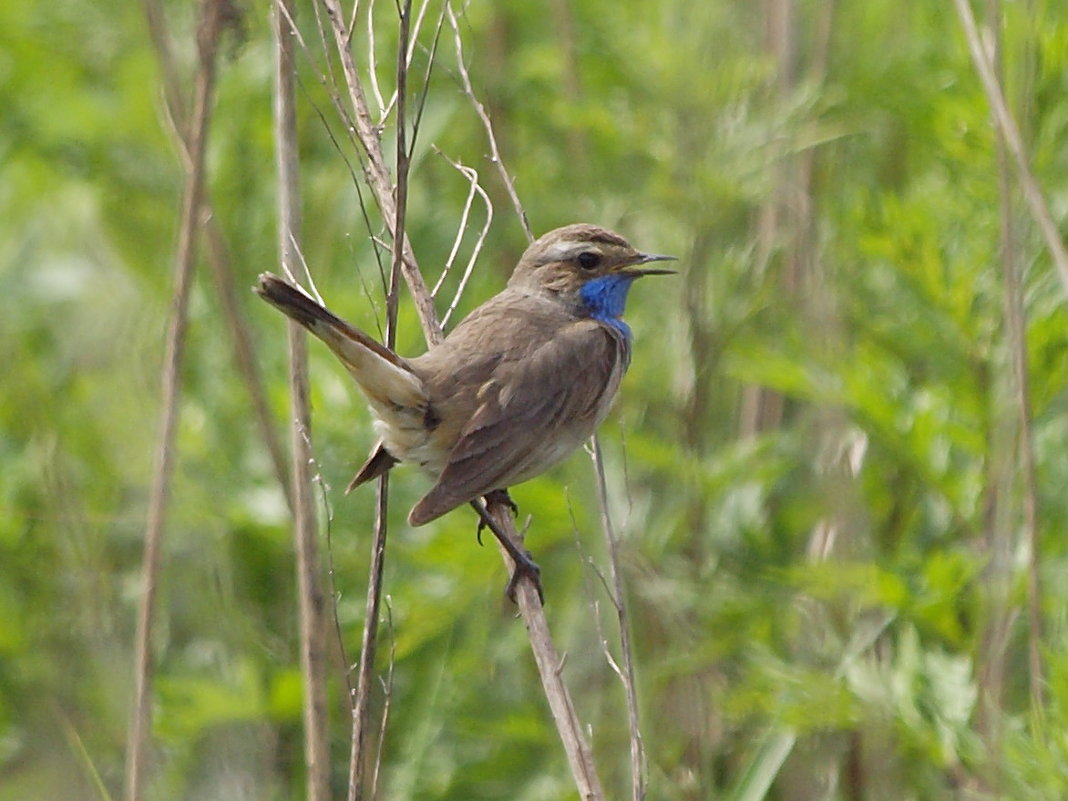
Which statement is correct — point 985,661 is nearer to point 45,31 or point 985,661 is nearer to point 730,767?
point 730,767

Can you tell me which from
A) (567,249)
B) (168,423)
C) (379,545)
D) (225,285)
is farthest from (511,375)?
(379,545)

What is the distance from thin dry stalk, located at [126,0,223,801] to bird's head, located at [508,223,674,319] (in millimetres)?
984

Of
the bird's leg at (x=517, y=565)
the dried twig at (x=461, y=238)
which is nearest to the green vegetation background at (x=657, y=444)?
the bird's leg at (x=517, y=565)

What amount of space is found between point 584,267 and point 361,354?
91 cm

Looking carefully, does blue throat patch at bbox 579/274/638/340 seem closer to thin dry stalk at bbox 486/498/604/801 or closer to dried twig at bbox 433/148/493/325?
dried twig at bbox 433/148/493/325

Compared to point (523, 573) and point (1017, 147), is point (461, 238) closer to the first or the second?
point (523, 573)

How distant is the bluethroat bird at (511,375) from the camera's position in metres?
3.09

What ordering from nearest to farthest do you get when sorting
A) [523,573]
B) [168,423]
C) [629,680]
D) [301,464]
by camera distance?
[629,680], [301,464], [168,423], [523,573]

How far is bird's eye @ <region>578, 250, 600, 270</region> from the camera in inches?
145

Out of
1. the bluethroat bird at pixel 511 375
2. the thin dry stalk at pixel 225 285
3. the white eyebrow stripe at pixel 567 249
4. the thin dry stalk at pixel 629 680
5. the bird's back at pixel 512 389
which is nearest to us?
the thin dry stalk at pixel 629 680

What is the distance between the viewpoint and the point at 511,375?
11.1 feet

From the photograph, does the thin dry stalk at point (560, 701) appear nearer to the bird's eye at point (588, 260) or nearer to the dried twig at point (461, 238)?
the dried twig at point (461, 238)

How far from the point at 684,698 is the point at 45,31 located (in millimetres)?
2952

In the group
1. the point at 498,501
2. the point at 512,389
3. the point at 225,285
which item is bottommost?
the point at 498,501
